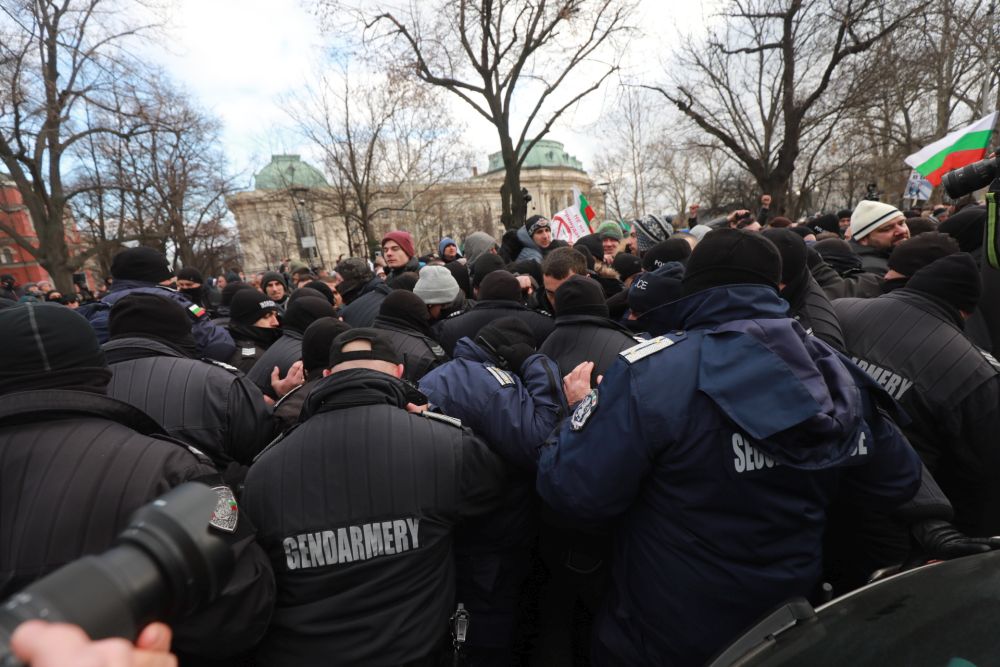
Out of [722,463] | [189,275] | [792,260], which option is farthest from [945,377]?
[189,275]

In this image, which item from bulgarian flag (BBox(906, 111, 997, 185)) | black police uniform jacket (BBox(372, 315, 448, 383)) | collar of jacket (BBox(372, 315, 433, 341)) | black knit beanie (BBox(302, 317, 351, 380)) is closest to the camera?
black knit beanie (BBox(302, 317, 351, 380))

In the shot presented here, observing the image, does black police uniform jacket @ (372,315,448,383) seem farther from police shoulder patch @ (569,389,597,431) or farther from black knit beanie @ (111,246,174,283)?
black knit beanie @ (111,246,174,283)

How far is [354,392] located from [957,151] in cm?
822

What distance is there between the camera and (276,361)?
3.70m

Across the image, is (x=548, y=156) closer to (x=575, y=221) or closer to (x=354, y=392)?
(x=575, y=221)

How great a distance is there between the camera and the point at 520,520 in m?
2.38

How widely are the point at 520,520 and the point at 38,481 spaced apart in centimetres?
184

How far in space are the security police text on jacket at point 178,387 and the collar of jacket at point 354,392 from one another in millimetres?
733

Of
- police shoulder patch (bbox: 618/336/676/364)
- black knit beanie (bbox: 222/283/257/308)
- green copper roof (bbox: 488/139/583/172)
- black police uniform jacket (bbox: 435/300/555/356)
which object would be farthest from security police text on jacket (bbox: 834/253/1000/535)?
green copper roof (bbox: 488/139/583/172)

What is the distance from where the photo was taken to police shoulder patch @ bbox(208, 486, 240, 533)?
148cm

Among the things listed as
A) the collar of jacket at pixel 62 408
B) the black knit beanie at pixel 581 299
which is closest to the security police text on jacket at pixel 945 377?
the black knit beanie at pixel 581 299

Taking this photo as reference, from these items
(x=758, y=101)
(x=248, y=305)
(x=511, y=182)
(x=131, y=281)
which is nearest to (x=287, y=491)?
(x=248, y=305)

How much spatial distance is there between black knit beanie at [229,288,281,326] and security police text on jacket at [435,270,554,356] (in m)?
1.88

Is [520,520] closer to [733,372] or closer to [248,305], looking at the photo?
[733,372]
